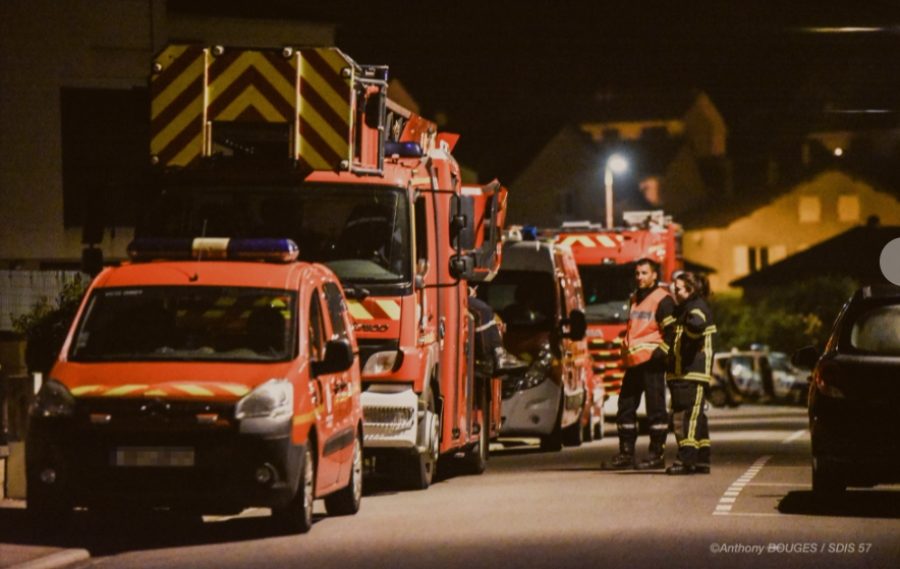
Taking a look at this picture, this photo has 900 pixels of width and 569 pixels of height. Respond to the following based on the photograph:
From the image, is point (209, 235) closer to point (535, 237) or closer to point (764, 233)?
point (535, 237)

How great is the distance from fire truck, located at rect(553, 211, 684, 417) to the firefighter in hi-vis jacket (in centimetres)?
992

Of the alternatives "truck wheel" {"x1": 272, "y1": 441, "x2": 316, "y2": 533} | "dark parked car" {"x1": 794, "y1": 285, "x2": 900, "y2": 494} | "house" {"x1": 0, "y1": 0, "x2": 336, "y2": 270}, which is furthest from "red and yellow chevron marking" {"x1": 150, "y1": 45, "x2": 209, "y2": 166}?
"house" {"x1": 0, "y1": 0, "x2": 336, "y2": 270}

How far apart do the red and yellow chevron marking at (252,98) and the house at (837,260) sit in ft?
250

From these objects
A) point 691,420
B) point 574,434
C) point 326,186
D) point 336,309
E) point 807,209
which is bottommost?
point 574,434

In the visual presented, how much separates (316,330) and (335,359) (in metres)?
0.46

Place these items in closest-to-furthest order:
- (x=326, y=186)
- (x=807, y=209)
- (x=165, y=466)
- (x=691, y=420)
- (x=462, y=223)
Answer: (x=165, y=466), (x=326, y=186), (x=462, y=223), (x=691, y=420), (x=807, y=209)

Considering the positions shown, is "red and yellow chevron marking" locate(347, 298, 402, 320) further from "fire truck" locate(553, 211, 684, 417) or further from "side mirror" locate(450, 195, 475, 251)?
"fire truck" locate(553, 211, 684, 417)

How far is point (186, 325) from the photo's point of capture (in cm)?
1422

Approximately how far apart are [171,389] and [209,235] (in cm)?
429

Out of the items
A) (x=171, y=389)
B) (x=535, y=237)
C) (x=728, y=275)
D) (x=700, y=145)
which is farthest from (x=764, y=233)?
(x=171, y=389)

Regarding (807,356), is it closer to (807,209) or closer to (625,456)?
(625,456)

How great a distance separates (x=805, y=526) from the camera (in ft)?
46.8

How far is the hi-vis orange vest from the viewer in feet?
64.2

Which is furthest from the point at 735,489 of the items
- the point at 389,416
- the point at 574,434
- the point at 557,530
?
the point at 574,434
